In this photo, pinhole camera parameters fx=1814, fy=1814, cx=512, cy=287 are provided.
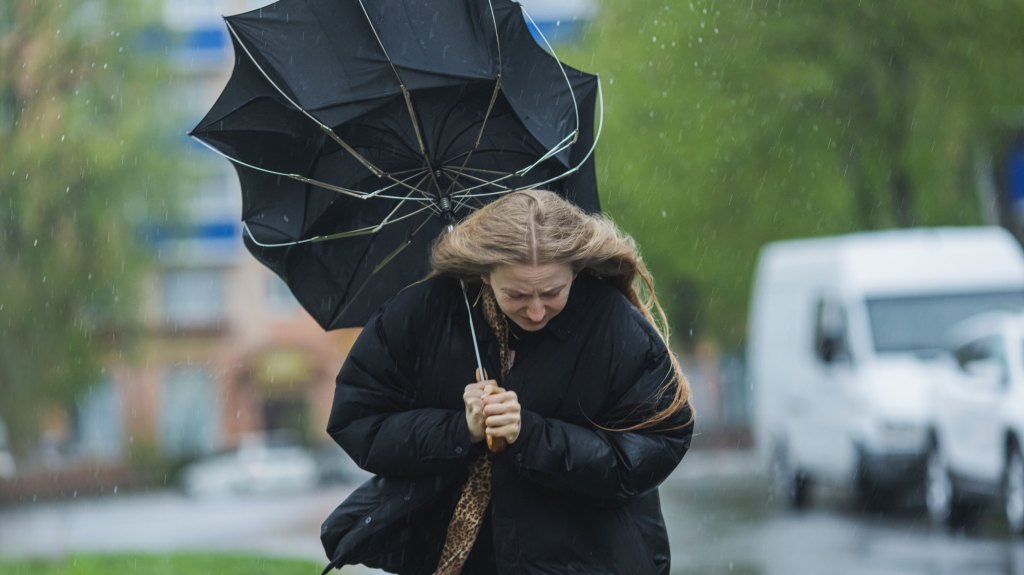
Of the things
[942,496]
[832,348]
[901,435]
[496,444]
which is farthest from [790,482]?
[496,444]

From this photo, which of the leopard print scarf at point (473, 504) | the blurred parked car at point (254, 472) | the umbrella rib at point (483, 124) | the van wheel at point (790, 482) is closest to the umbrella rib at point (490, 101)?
the umbrella rib at point (483, 124)

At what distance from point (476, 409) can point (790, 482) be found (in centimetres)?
1578

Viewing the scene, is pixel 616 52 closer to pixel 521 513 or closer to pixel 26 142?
pixel 26 142

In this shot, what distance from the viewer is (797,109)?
79.3 ft

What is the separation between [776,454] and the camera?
20328mm

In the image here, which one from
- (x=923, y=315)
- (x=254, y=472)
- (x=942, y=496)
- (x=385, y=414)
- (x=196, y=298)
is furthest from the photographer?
(x=196, y=298)

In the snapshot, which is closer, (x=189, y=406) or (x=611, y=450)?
(x=611, y=450)

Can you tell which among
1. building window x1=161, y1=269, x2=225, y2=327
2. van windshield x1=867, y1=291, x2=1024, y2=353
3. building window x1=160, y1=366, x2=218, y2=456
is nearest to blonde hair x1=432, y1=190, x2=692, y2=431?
van windshield x1=867, y1=291, x2=1024, y2=353

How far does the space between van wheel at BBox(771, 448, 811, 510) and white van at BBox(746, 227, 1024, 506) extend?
25 millimetres

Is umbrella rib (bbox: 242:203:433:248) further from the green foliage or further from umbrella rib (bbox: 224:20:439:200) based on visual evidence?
the green foliage

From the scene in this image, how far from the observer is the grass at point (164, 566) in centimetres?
1232

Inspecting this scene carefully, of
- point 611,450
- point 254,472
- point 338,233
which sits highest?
point 338,233

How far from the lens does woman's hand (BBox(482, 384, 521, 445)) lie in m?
3.98

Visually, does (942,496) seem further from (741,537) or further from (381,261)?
(381,261)
